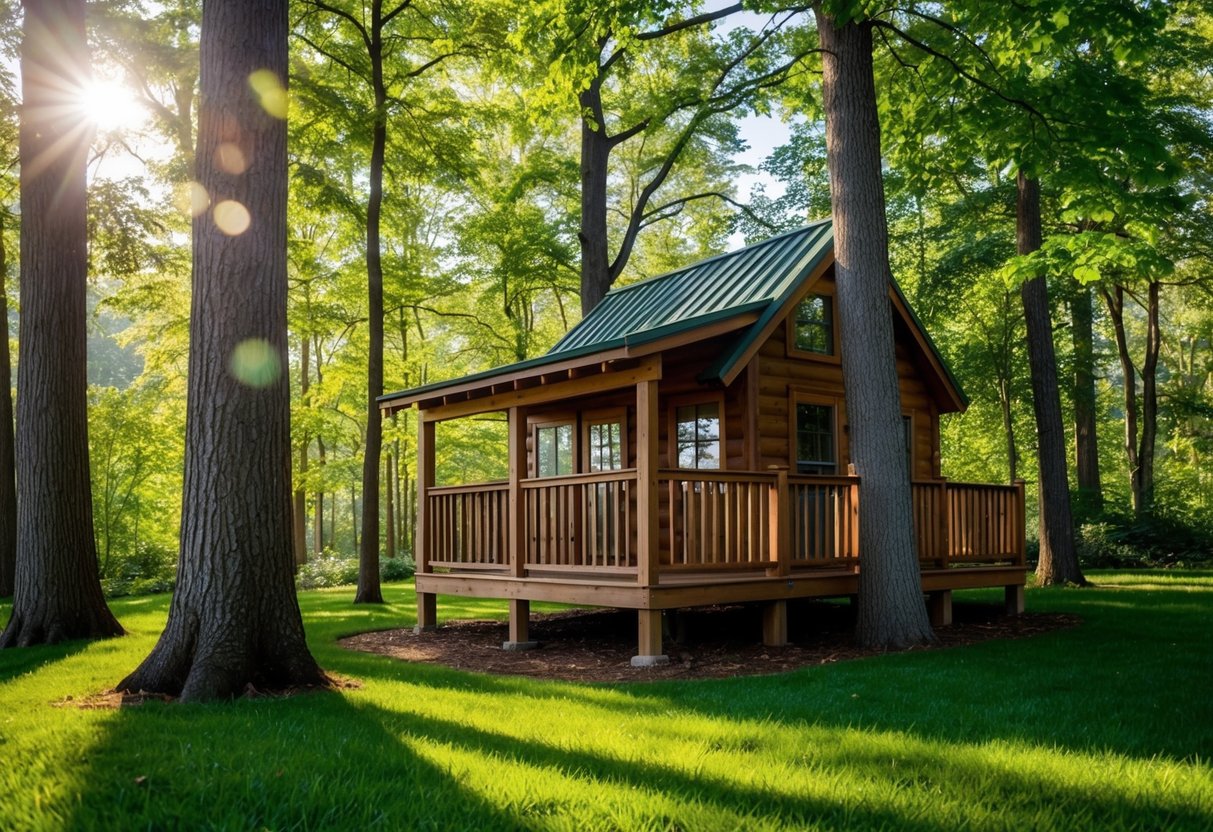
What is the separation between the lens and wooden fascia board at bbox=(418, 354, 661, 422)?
1015 cm

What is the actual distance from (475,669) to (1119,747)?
19.9 feet

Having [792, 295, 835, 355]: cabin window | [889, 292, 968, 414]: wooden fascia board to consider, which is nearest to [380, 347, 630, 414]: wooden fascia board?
[792, 295, 835, 355]: cabin window

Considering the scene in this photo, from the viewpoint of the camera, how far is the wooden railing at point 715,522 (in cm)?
1045

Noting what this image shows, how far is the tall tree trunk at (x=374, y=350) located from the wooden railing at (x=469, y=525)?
4062mm

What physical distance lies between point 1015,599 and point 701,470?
20.5 feet

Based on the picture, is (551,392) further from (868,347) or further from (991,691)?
(991,691)

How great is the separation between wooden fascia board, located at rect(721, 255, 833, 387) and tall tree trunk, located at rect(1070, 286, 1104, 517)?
14.1 m

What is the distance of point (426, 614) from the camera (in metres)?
13.6

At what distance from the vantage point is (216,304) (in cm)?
727

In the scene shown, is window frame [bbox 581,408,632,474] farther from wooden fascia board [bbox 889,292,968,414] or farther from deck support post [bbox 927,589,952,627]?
deck support post [bbox 927,589,952,627]

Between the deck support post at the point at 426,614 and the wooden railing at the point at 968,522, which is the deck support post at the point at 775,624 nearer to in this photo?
the wooden railing at the point at 968,522

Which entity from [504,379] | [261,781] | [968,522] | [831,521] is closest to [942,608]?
[968,522]

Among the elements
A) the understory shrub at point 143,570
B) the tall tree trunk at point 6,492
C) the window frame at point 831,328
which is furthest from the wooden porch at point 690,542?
the understory shrub at point 143,570

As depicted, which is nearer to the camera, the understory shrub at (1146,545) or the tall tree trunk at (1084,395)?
the understory shrub at (1146,545)
